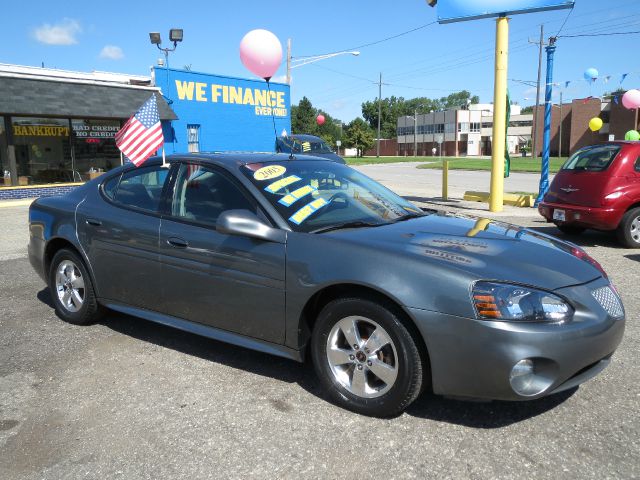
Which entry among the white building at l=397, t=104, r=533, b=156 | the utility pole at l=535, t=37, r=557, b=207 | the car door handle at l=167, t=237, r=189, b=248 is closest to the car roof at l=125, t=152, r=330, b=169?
the car door handle at l=167, t=237, r=189, b=248

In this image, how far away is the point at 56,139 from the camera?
1728cm

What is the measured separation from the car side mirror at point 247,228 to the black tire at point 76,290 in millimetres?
1828

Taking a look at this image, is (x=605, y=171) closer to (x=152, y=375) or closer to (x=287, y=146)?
(x=152, y=375)

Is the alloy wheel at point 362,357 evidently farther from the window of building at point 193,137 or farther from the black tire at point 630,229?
the window of building at point 193,137

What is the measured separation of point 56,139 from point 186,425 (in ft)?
54.5

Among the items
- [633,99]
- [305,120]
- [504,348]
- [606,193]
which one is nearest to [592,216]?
[606,193]

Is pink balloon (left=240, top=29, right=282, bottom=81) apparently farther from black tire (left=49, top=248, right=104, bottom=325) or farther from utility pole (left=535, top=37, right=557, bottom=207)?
black tire (left=49, top=248, right=104, bottom=325)

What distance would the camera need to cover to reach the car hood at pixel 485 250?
2.92m

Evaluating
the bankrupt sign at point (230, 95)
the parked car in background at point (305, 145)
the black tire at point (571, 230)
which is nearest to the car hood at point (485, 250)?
the black tire at point (571, 230)

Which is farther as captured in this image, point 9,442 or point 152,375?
point 152,375

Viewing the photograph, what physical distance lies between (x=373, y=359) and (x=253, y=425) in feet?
2.53

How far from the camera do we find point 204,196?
3.94 meters

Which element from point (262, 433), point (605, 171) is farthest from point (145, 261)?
point (605, 171)

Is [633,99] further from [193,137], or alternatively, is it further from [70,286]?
[70,286]
